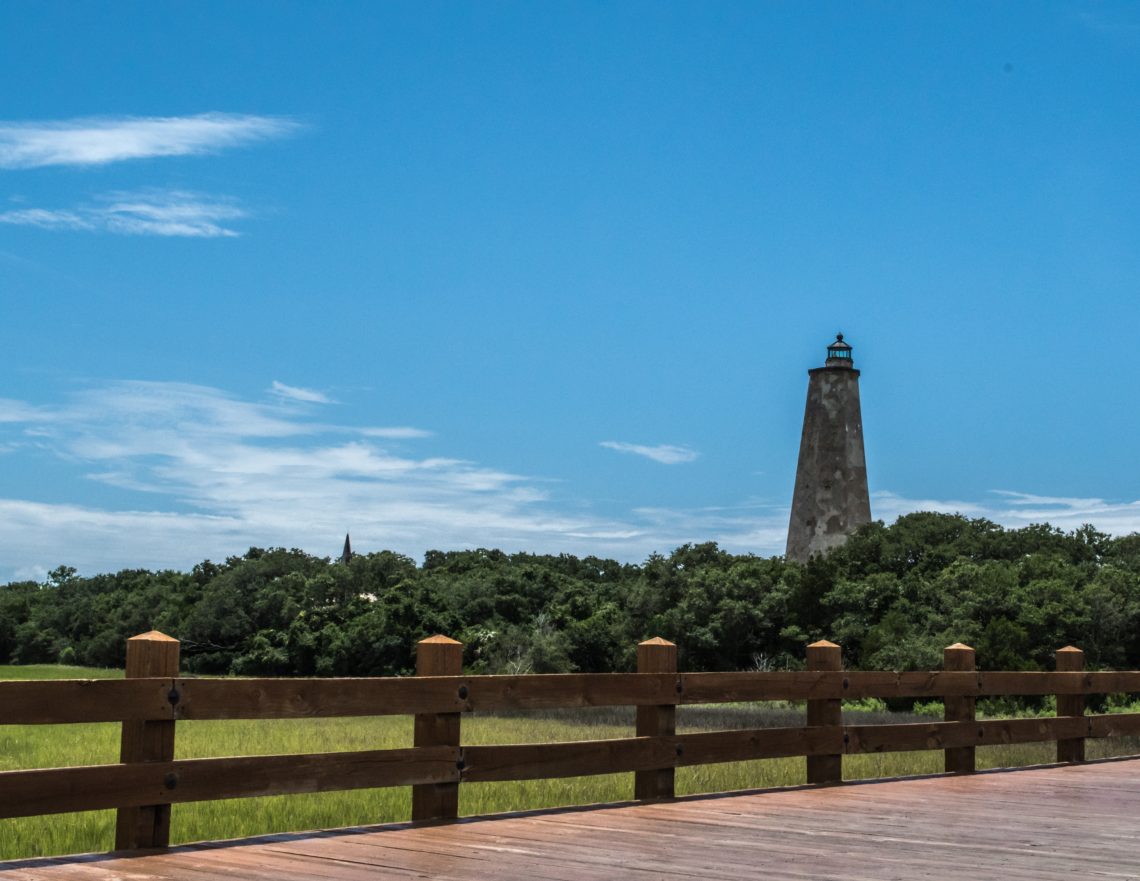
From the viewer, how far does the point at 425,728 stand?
721 centimetres

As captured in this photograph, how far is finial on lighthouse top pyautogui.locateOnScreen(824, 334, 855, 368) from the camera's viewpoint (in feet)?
199

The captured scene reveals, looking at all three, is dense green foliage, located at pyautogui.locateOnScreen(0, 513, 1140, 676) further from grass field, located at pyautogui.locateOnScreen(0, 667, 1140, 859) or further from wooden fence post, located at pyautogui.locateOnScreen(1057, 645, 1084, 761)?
wooden fence post, located at pyautogui.locateOnScreen(1057, 645, 1084, 761)

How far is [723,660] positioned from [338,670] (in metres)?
21.0

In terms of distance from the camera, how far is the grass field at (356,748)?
377 inches

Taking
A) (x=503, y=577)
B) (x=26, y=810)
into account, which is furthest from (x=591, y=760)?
(x=503, y=577)

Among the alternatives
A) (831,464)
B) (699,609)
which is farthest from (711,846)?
(831,464)

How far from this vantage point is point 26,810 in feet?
18.7

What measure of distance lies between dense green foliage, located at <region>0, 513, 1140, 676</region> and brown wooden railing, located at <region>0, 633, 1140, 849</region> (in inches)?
1173

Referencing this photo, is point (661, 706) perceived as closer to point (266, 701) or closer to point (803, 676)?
point (803, 676)

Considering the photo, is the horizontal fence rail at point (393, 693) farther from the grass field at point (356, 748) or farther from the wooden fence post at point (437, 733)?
the grass field at point (356, 748)

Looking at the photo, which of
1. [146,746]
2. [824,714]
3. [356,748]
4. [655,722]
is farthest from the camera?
[356,748]

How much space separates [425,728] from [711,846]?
6.07 ft

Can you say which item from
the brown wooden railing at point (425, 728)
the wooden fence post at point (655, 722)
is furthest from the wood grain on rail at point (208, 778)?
the wooden fence post at point (655, 722)

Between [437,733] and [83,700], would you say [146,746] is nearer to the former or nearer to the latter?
[83,700]
